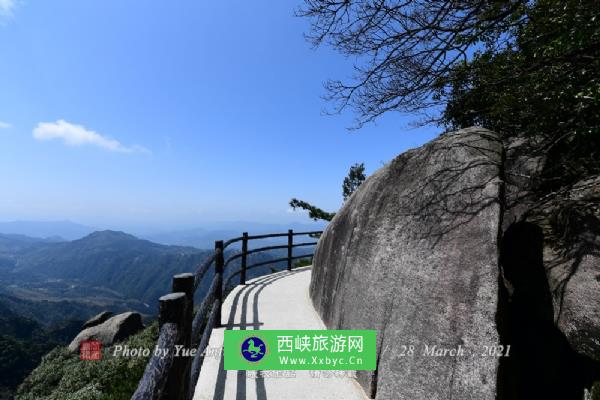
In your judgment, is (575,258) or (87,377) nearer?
(575,258)

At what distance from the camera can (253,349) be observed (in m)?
4.36

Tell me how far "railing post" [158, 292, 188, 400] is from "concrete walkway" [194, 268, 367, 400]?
1.65m

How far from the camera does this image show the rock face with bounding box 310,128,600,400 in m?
2.67

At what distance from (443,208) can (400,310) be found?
121cm

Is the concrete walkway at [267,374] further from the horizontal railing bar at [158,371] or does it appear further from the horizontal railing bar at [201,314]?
the horizontal railing bar at [158,371]

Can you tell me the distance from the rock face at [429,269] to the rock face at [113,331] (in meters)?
8.32

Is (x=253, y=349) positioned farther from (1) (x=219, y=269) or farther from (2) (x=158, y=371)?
(2) (x=158, y=371)

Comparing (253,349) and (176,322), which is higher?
(176,322)

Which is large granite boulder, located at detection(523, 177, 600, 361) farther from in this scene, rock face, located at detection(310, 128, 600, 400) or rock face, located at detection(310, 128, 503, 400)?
rock face, located at detection(310, 128, 503, 400)

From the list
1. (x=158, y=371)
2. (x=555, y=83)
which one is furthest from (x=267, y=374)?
(x=555, y=83)

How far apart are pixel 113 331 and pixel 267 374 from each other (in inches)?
337

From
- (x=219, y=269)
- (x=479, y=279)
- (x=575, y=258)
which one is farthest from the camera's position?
(x=219, y=269)

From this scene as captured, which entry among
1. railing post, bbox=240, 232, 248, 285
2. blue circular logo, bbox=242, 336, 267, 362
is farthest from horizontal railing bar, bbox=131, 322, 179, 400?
railing post, bbox=240, 232, 248, 285

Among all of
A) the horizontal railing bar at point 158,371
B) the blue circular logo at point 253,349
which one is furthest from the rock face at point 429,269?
the horizontal railing bar at point 158,371
